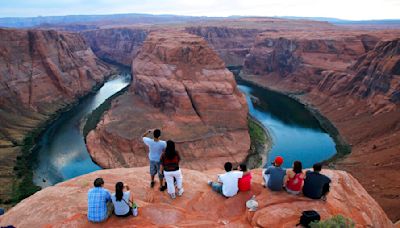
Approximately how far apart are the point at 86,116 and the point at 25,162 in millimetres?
23008

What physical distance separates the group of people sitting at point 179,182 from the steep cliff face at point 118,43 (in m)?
135

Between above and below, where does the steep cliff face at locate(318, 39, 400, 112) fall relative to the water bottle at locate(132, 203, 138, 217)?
below

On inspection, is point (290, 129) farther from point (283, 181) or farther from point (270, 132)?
point (283, 181)

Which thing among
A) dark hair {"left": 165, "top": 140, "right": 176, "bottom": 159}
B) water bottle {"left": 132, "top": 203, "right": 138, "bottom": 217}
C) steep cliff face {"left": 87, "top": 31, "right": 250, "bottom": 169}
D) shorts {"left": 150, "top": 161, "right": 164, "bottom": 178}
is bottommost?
steep cliff face {"left": 87, "top": 31, "right": 250, "bottom": 169}

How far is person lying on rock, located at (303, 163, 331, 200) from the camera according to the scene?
1225 centimetres

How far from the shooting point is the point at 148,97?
64.6 metres

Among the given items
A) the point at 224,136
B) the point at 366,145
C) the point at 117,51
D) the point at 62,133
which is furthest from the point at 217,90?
the point at 117,51

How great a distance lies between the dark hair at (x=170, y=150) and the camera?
12.9 metres

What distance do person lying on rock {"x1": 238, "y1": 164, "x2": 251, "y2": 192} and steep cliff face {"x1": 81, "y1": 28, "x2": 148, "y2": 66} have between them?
136302 millimetres

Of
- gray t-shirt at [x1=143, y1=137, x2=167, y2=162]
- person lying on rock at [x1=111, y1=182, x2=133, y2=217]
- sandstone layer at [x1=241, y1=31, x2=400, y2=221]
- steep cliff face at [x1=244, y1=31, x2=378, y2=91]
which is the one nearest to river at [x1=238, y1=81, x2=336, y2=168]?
sandstone layer at [x1=241, y1=31, x2=400, y2=221]

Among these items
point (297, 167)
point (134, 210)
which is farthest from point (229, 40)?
point (134, 210)

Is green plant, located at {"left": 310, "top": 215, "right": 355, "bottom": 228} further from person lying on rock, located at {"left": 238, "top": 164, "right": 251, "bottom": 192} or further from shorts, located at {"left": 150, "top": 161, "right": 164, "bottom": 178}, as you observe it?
shorts, located at {"left": 150, "top": 161, "right": 164, "bottom": 178}

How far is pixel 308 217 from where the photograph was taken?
10688 millimetres

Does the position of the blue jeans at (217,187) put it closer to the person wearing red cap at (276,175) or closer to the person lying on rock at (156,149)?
the person wearing red cap at (276,175)
